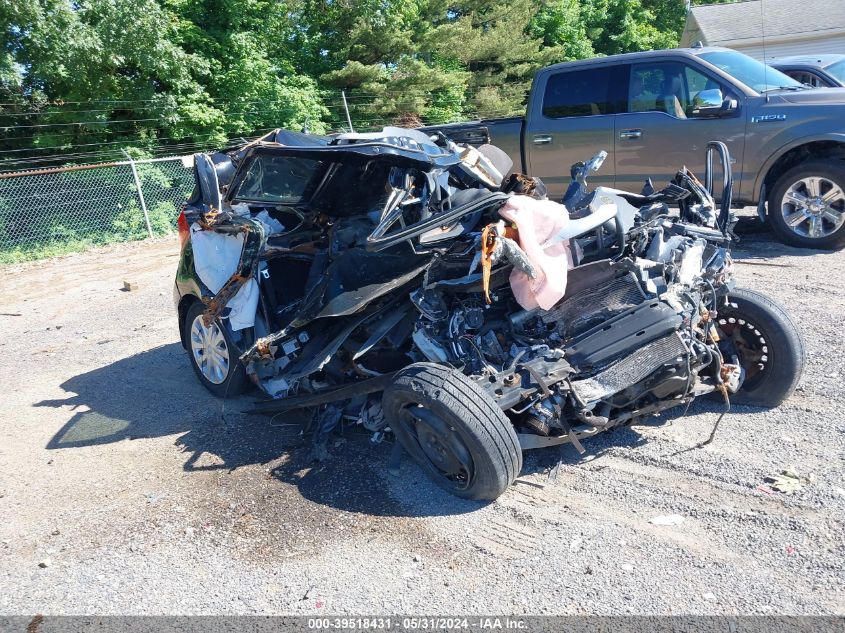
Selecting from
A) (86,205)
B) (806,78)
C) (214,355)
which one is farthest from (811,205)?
(86,205)

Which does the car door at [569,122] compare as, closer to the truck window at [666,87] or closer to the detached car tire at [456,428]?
the truck window at [666,87]

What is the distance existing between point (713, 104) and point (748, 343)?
4.19m

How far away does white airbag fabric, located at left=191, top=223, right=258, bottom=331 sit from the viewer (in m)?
4.61

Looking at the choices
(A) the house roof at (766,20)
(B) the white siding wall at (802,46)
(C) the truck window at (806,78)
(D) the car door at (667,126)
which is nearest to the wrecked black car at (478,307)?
(D) the car door at (667,126)

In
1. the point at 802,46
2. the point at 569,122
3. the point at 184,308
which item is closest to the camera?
the point at 184,308

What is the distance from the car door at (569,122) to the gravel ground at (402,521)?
13.6ft

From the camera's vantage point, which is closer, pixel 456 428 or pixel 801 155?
pixel 456 428

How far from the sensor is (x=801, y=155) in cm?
739

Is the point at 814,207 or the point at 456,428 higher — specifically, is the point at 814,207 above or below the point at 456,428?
below

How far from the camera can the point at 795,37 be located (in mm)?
24953

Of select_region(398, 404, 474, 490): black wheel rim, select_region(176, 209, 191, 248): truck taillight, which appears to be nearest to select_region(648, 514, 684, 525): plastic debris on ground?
select_region(398, 404, 474, 490): black wheel rim

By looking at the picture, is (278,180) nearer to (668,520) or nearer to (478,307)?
(478,307)

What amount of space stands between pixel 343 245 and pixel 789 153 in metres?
5.58

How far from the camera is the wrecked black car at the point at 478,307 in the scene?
3.33 meters
